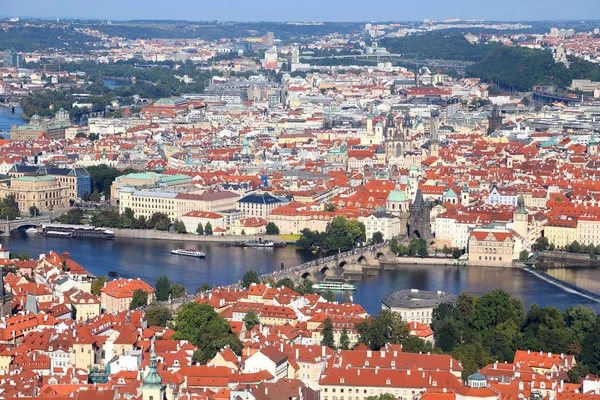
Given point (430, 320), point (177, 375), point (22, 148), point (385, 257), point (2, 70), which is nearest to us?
point (177, 375)

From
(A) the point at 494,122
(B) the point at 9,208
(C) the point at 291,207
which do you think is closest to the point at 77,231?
(B) the point at 9,208

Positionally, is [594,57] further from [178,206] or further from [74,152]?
[178,206]

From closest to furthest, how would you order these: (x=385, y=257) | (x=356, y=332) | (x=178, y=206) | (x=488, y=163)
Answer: (x=356, y=332)
(x=385, y=257)
(x=178, y=206)
(x=488, y=163)

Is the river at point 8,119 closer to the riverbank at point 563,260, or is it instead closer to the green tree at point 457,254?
the green tree at point 457,254

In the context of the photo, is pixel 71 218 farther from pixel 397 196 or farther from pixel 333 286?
pixel 333 286

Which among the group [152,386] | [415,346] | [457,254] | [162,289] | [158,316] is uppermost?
[152,386]

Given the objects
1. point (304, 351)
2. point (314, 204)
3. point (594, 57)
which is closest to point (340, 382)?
point (304, 351)

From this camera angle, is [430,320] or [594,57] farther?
[594,57]
